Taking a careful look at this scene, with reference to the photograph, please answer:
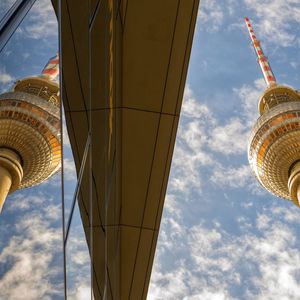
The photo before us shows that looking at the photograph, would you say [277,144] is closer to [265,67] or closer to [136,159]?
[265,67]

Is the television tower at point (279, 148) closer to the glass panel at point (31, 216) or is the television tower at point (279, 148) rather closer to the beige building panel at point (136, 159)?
the beige building panel at point (136, 159)

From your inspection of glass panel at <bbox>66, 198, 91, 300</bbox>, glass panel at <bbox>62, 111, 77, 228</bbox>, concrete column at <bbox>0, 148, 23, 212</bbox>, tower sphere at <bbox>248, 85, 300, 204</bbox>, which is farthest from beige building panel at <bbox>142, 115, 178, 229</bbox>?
tower sphere at <bbox>248, 85, 300, 204</bbox>

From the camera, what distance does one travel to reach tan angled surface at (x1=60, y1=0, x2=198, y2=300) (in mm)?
3070

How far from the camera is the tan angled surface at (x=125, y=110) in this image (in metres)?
3.07

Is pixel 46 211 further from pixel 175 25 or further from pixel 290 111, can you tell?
pixel 290 111

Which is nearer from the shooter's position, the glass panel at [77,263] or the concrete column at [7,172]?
the concrete column at [7,172]

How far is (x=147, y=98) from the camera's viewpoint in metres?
5.34

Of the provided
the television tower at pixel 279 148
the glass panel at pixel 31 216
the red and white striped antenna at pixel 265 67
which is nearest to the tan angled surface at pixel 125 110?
the glass panel at pixel 31 216

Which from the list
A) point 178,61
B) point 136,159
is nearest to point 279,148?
point 136,159

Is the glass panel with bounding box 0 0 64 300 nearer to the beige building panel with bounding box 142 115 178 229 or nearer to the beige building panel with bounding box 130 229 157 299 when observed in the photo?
the beige building panel with bounding box 142 115 178 229

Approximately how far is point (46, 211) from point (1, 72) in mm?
929

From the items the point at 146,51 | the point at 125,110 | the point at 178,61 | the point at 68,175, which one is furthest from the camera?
the point at 125,110

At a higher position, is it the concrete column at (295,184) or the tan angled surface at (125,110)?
the concrete column at (295,184)

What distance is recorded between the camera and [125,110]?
5.37 metres
